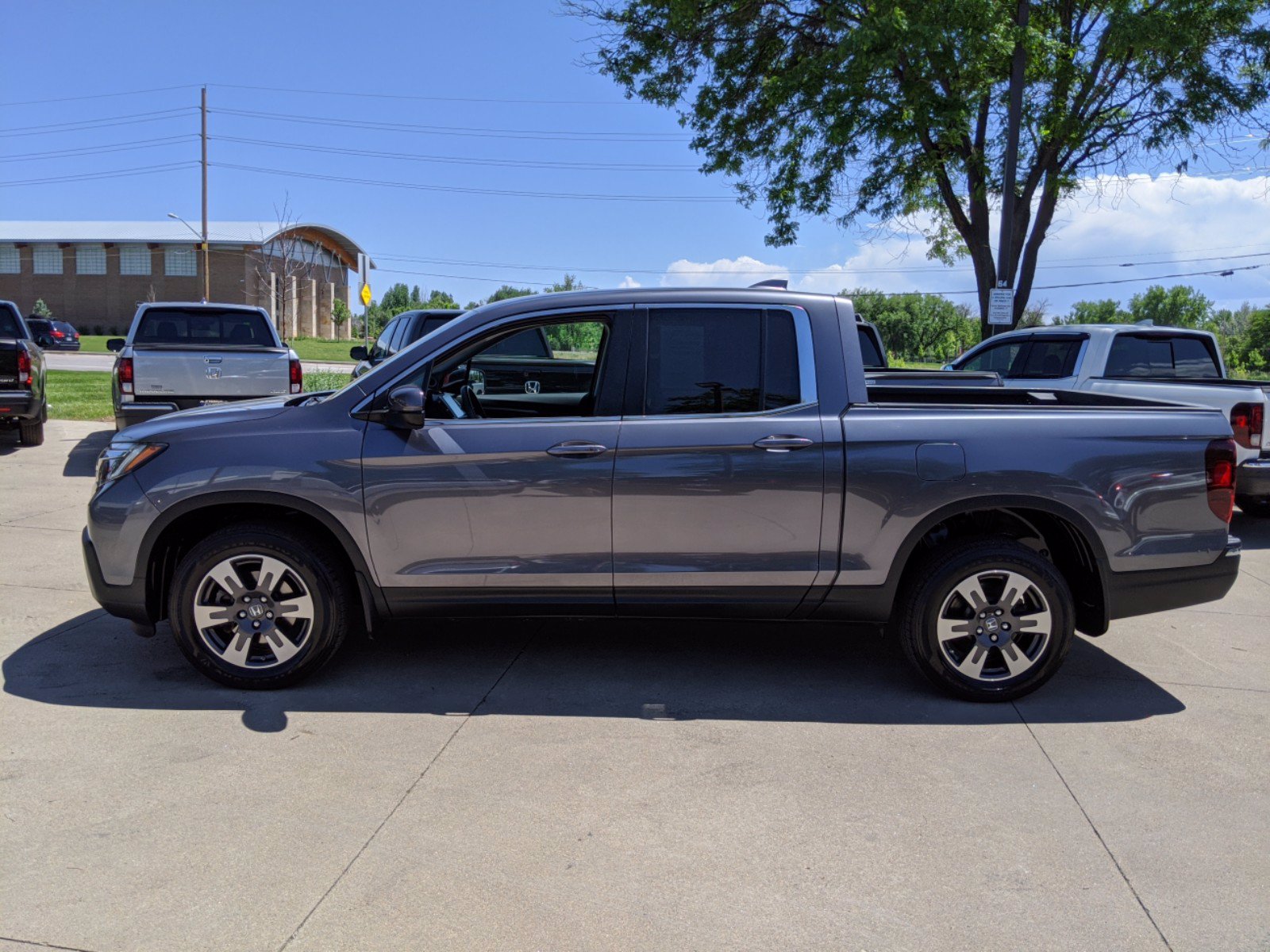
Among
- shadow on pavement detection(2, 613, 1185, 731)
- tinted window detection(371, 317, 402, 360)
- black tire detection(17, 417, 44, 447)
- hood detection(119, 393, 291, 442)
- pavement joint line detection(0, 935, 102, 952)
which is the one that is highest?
tinted window detection(371, 317, 402, 360)

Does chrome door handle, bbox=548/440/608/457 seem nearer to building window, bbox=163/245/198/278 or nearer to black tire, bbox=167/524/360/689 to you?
black tire, bbox=167/524/360/689

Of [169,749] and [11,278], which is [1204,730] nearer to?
[169,749]

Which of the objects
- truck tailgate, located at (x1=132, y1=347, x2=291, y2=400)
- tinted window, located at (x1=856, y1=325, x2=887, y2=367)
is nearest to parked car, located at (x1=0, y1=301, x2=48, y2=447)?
truck tailgate, located at (x1=132, y1=347, x2=291, y2=400)

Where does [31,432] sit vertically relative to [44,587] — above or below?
above

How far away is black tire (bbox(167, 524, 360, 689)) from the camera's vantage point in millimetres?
4586

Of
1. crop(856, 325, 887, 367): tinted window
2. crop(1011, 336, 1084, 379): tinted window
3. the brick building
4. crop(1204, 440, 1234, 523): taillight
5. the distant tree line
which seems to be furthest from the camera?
the distant tree line

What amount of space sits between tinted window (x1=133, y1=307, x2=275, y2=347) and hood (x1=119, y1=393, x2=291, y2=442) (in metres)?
6.92

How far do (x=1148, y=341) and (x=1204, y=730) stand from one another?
607 centimetres

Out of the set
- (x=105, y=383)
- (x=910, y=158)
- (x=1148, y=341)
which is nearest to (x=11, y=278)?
(x=105, y=383)

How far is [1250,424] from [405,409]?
22.6 ft

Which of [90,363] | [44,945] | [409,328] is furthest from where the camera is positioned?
[90,363]

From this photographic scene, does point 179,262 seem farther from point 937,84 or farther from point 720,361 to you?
point 720,361

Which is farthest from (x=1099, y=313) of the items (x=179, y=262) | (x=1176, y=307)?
(x=179, y=262)

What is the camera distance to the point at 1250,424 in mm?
8094
